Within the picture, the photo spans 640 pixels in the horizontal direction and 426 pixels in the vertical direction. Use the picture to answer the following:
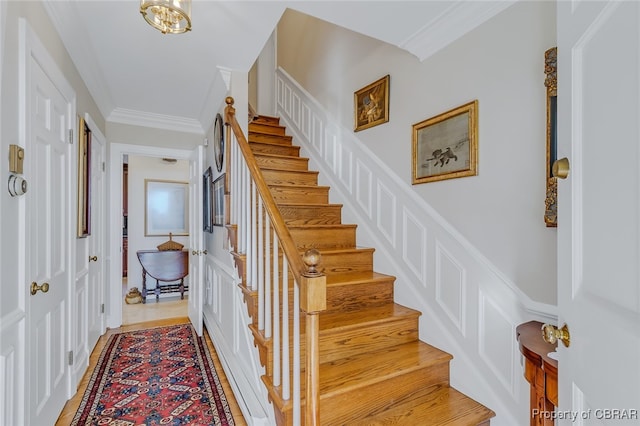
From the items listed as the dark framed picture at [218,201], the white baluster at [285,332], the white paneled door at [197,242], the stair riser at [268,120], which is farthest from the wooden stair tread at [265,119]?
the white baluster at [285,332]

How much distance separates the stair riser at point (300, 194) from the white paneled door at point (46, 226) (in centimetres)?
149

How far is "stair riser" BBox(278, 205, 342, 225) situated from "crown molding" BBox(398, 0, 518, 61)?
1.41 metres

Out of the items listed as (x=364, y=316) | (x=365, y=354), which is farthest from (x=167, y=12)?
(x=365, y=354)

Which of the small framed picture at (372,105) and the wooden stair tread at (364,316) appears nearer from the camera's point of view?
the wooden stair tread at (364,316)

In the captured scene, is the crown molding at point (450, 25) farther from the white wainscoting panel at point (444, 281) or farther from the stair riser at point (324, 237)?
the stair riser at point (324, 237)

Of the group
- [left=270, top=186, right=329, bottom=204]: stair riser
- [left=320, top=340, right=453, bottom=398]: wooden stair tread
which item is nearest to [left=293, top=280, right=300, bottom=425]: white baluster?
[left=320, top=340, right=453, bottom=398]: wooden stair tread

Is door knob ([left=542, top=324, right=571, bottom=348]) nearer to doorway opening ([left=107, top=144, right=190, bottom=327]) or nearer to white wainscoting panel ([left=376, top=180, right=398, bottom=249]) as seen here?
white wainscoting panel ([left=376, top=180, right=398, bottom=249])

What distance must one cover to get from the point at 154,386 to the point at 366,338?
166 cm

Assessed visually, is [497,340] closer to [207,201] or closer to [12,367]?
[12,367]

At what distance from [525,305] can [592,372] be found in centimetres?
96

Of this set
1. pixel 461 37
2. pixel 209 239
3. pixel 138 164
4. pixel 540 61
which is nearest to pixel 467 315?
pixel 540 61

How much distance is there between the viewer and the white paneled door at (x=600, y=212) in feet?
1.81

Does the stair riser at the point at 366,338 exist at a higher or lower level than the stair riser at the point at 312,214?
lower

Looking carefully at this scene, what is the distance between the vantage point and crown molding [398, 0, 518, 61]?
5.54ft
